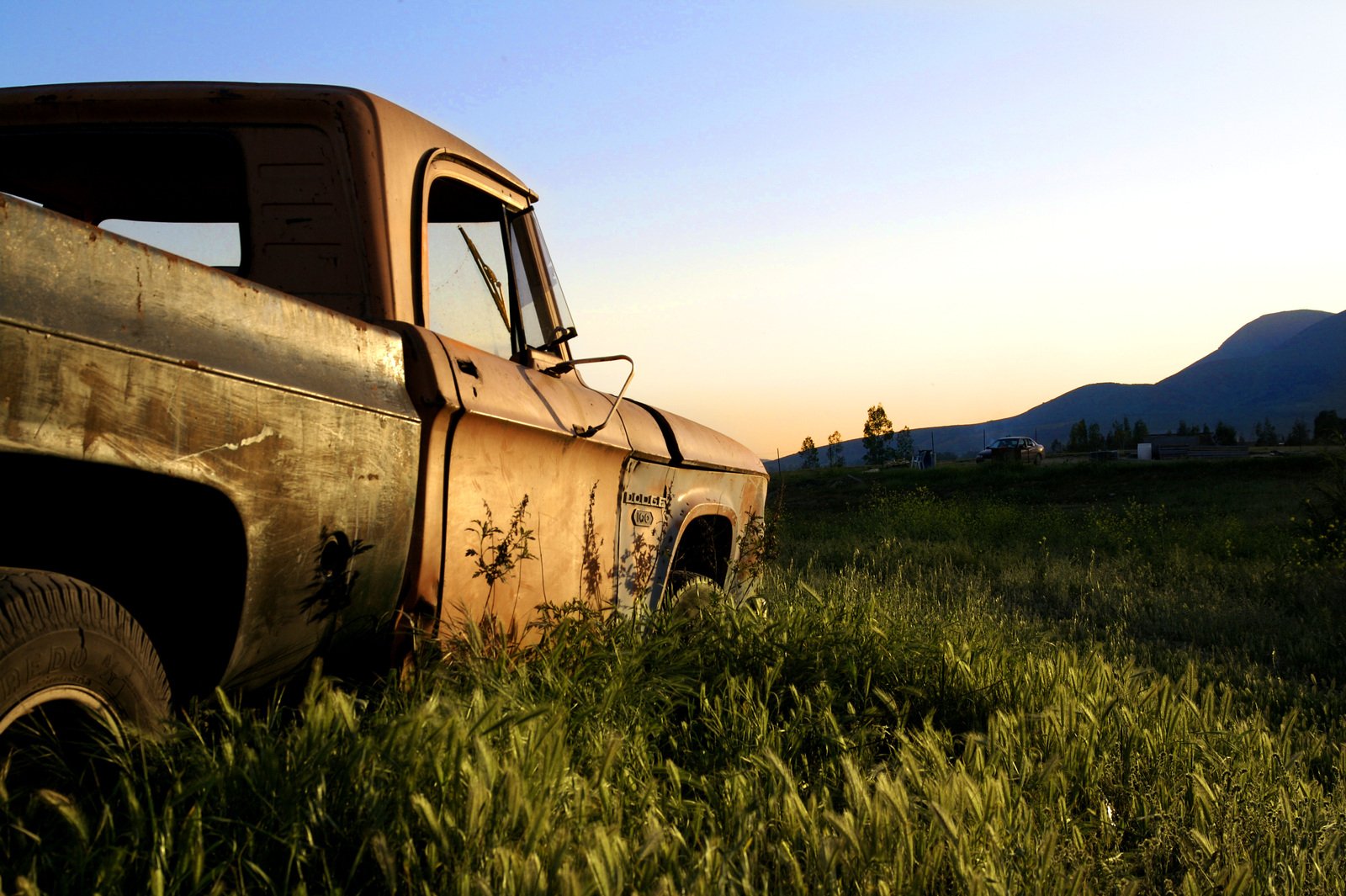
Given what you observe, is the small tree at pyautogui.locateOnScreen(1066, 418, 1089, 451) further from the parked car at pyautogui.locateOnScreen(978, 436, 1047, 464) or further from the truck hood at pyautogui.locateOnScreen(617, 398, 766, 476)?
the truck hood at pyautogui.locateOnScreen(617, 398, 766, 476)

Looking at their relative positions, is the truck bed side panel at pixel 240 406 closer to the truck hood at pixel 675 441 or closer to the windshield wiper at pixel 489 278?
the windshield wiper at pixel 489 278

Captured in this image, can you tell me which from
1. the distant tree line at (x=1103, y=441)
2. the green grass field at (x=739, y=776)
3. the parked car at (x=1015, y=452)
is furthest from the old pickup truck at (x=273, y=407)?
the distant tree line at (x=1103, y=441)

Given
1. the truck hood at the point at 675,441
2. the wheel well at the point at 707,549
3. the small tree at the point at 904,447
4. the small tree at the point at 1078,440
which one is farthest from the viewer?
the small tree at the point at 904,447

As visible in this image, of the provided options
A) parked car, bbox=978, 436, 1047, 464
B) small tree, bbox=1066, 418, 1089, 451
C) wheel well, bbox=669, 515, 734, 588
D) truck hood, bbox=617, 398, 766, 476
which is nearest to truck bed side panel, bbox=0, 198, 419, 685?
truck hood, bbox=617, 398, 766, 476

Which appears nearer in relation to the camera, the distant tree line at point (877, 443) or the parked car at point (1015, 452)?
the parked car at point (1015, 452)

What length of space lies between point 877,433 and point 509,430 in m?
88.5

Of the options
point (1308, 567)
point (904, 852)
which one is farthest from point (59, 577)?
point (1308, 567)

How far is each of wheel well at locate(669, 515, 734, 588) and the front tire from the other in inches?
106

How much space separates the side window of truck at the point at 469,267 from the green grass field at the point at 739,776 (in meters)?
0.94

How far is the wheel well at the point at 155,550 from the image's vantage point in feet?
5.83

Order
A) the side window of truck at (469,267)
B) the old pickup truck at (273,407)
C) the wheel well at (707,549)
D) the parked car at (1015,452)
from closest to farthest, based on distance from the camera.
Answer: the old pickup truck at (273,407)
the side window of truck at (469,267)
the wheel well at (707,549)
the parked car at (1015,452)

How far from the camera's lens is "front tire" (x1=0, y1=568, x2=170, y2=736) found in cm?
148

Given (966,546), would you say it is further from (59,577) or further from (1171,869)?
(59,577)

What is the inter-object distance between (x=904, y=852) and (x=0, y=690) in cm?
172
